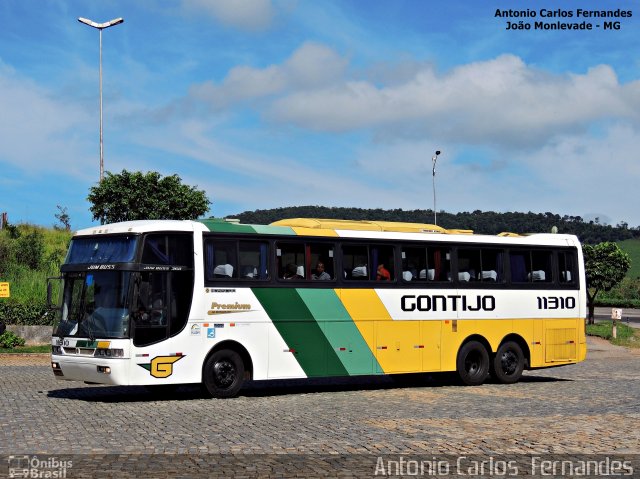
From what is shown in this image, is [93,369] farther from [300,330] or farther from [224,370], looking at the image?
[300,330]

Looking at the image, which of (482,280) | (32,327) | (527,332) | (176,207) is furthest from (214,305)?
(176,207)

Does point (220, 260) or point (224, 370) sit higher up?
point (220, 260)

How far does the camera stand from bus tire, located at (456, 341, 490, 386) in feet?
75.0

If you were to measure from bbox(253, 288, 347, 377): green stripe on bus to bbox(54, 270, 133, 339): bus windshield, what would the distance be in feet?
9.31

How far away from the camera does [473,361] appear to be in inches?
918

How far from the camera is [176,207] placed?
1994 inches

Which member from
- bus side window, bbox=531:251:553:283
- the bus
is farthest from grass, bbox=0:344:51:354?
bus side window, bbox=531:251:553:283

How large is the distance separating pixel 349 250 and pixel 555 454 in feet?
33.6

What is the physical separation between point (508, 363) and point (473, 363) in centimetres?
105

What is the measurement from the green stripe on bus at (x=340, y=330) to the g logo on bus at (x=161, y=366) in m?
Result: 3.29

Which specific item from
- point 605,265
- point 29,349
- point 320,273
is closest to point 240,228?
point 320,273

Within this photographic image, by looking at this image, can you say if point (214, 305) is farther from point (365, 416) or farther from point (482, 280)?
point (482, 280)

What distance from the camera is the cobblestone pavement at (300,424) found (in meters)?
11.2

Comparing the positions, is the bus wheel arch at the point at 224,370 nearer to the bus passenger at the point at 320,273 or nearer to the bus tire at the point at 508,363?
the bus passenger at the point at 320,273
